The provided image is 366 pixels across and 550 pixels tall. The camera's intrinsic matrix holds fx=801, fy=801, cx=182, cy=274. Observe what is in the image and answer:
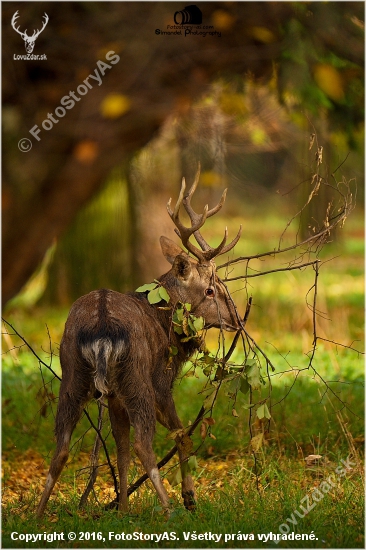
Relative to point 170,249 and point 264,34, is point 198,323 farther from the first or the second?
point 264,34

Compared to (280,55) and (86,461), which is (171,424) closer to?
(86,461)

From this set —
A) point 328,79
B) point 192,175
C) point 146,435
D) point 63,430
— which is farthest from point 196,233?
point 192,175

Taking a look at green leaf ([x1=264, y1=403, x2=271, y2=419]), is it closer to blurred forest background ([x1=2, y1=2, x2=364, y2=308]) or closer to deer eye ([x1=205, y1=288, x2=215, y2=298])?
deer eye ([x1=205, y1=288, x2=215, y2=298])

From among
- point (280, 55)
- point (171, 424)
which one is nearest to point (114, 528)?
point (171, 424)

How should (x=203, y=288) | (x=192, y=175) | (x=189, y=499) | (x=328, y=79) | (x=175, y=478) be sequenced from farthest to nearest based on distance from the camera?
(x=192, y=175)
(x=328, y=79)
(x=203, y=288)
(x=189, y=499)
(x=175, y=478)

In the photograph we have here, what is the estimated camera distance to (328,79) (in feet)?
25.2

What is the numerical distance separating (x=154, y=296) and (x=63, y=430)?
3.24ft

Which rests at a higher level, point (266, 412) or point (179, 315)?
point (179, 315)

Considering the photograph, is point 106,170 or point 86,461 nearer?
point 86,461

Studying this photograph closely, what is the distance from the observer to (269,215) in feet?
102

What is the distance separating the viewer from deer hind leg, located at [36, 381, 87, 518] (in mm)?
4500

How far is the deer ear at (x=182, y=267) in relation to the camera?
5.09 metres

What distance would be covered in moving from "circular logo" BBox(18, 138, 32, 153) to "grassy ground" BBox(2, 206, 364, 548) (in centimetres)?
238

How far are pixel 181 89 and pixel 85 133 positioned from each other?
1156mm
